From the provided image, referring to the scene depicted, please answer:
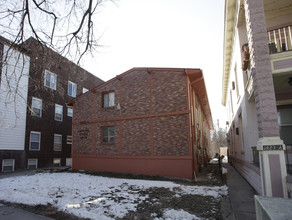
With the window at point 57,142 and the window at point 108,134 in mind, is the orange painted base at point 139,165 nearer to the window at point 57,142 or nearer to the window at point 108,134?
the window at point 108,134

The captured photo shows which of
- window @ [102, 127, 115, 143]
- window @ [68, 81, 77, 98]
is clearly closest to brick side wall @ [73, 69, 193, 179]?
window @ [102, 127, 115, 143]

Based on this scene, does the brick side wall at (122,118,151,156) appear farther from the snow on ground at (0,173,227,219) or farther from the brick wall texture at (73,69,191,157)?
the snow on ground at (0,173,227,219)

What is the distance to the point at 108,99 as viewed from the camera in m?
14.2

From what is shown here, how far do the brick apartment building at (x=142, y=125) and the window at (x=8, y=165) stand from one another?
5.18 meters

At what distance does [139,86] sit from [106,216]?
8.72m

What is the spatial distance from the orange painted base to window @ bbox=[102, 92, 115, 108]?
12.0 feet

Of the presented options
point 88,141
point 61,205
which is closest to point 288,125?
point 61,205

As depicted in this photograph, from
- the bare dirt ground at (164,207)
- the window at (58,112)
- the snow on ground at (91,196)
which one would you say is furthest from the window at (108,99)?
the window at (58,112)

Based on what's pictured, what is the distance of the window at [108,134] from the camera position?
43.7 ft

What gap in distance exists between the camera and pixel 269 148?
4.61m

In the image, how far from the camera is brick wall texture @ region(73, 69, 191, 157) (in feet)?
35.9

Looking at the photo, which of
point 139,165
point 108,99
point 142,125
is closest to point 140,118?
point 142,125

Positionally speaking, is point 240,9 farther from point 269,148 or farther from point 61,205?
point 61,205

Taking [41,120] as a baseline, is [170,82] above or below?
above
